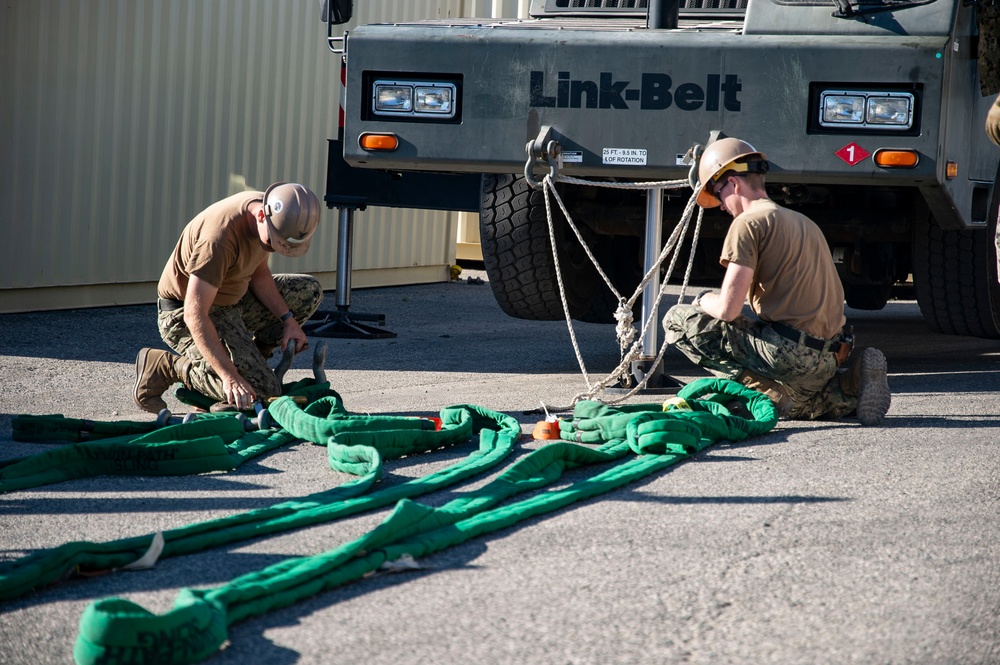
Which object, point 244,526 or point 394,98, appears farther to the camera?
point 394,98

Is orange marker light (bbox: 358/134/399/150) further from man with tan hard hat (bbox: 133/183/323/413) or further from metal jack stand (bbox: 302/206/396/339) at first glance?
metal jack stand (bbox: 302/206/396/339)

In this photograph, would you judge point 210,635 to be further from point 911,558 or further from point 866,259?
point 866,259

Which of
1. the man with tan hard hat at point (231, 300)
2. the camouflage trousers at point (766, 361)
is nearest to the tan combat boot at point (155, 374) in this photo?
the man with tan hard hat at point (231, 300)

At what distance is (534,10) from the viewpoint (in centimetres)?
652

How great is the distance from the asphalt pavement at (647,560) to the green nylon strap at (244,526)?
0.14 feet

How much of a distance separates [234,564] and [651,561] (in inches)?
39.0

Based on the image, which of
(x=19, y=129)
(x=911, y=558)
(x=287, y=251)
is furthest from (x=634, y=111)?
(x=19, y=129)

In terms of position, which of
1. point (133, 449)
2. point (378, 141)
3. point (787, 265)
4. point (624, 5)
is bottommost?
point (133, 449)

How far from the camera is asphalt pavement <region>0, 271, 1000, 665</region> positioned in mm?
2291

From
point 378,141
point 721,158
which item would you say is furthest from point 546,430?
point 378,141

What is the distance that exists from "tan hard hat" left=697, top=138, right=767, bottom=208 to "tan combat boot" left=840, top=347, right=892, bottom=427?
0.88 m

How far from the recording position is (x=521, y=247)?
19.5ft

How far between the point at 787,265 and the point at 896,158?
0.75 metres

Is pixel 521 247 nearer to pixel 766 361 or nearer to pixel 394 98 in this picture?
pixel 394 98
